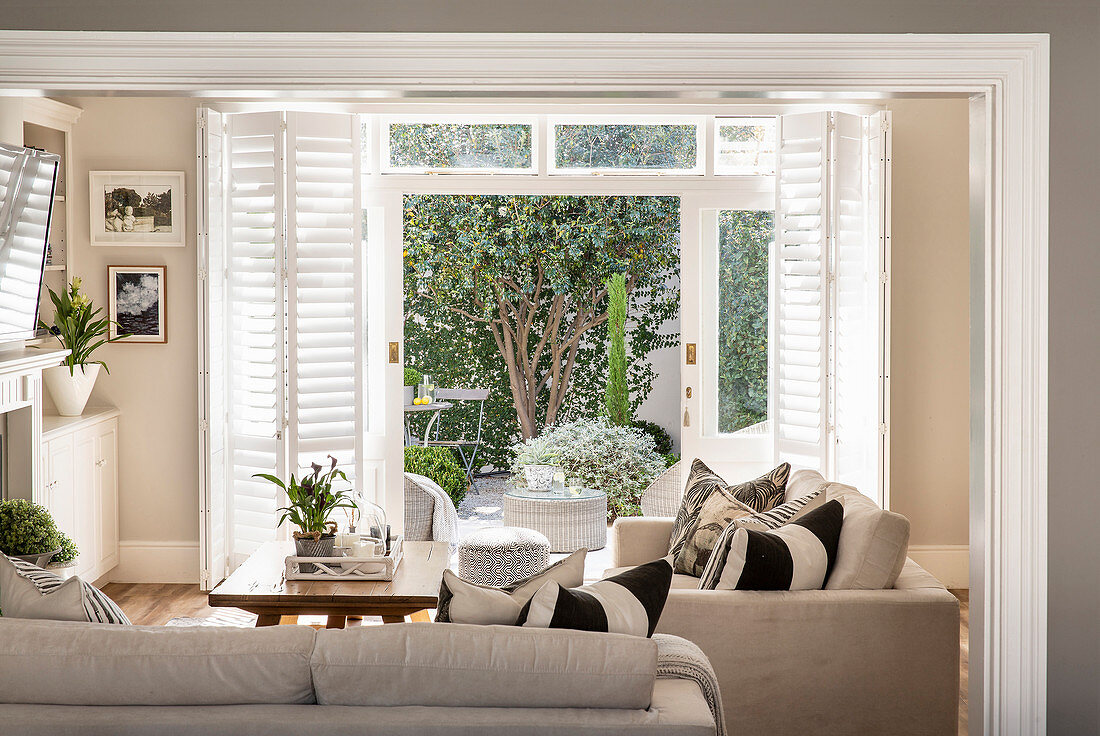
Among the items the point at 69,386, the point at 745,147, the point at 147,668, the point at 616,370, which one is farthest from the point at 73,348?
the point at 616,370

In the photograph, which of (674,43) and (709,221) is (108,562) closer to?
(709,221)

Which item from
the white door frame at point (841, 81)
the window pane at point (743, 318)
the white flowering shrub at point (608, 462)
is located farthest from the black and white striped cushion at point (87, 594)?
the white flowering shrub at point (608, 462)

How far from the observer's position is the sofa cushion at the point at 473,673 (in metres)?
1.95

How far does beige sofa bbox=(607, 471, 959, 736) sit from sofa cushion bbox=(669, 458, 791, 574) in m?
0.69

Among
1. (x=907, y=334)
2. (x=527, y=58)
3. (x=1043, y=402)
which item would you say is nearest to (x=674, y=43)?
(x=527, y=58)

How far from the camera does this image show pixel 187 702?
194 centimetres

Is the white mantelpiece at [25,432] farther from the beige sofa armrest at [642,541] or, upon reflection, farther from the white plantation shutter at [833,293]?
the white plantation shutter at [833,293]

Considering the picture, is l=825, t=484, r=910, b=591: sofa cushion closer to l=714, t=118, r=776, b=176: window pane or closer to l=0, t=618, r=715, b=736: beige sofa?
l=0, t=618, r=715, b=736: beige sofa

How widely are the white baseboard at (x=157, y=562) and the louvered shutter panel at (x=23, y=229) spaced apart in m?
1.80

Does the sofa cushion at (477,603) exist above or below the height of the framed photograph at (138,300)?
below

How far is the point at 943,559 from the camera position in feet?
17.7

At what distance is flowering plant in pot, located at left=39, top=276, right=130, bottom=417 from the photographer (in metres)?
4.71

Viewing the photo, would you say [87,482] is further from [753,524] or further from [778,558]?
[778,558]

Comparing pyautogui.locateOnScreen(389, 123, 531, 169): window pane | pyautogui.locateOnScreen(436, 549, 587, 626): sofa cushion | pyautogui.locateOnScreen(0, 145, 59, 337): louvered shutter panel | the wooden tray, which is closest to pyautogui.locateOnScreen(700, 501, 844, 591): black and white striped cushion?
pyautogui.locateOnScreen(436, 549, 587, 626): sofa cushion
